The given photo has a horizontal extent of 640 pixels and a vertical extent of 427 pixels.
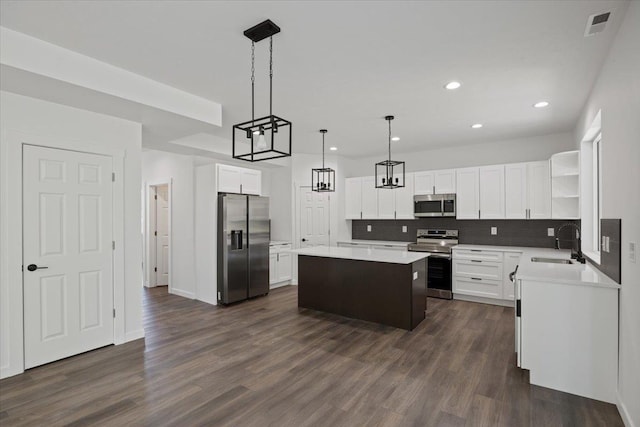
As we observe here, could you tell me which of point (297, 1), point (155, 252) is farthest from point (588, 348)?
point (155, 252)

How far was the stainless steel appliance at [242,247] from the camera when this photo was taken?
5203 millimetres

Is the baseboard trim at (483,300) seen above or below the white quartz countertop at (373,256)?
below

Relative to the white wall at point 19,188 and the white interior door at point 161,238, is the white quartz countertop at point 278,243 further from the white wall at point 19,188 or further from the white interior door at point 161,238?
the white wall at point 19,188

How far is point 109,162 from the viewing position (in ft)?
11.7

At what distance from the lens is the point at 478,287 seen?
17.2 ft

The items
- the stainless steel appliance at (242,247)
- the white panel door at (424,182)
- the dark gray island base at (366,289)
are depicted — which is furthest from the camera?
the white panel door at (424,182)

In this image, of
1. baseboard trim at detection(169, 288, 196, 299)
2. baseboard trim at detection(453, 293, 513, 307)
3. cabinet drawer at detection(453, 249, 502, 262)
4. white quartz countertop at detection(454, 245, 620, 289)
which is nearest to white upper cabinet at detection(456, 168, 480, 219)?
cabinet drawer at detection(453, 249, 502, 262)

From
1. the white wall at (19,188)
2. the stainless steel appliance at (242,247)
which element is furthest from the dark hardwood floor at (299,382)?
the stainless steel appliance at (242,247)

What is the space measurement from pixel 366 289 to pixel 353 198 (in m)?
3.11

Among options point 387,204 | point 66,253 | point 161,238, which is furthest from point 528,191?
point 161,238

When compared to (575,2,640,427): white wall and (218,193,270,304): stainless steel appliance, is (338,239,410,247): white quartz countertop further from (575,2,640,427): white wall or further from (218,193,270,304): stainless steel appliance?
(575,2,640,427): white wall

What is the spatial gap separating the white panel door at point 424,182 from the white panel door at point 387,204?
1.46ft

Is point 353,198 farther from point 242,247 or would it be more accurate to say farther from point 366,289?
point 366,289

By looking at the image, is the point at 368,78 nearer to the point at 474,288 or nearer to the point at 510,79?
the point at 510,79
